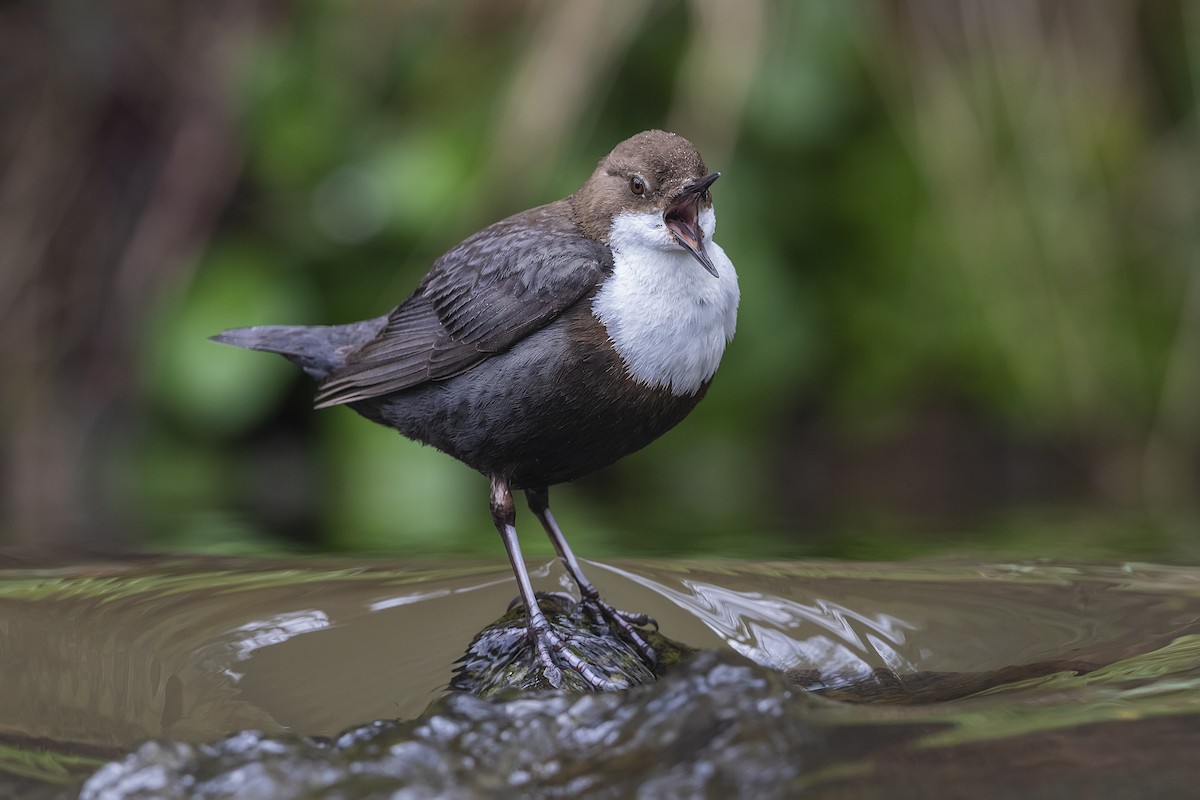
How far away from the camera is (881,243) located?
6492 mm

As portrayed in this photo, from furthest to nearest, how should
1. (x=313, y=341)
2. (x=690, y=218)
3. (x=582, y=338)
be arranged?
(x=313, y=341) < (x=690, y=218) < (x=582, y=338)

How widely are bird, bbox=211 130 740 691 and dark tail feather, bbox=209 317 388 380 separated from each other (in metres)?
0.47

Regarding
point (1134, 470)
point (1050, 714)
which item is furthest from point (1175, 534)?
point (1050, 714)

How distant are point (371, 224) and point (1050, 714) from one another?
4.51 m

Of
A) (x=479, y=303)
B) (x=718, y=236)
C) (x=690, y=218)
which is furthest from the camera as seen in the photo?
(x=718, y=236)

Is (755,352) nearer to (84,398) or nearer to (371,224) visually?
(371,224)

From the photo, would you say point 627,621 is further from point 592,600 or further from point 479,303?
point 479,303

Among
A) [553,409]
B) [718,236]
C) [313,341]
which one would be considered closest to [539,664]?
[553,409]

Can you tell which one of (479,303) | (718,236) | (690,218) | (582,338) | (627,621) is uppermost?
(718,236)

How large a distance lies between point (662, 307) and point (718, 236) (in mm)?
2984

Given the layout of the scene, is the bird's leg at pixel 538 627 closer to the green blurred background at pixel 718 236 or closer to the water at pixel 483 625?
the water at pixel 483 625

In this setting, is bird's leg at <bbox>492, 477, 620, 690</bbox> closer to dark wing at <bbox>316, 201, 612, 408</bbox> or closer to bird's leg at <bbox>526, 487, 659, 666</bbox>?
bird's leg at <bbox>526, 487, 659, 666</bbox>

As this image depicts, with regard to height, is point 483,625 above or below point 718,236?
below

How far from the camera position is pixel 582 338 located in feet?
9.66
